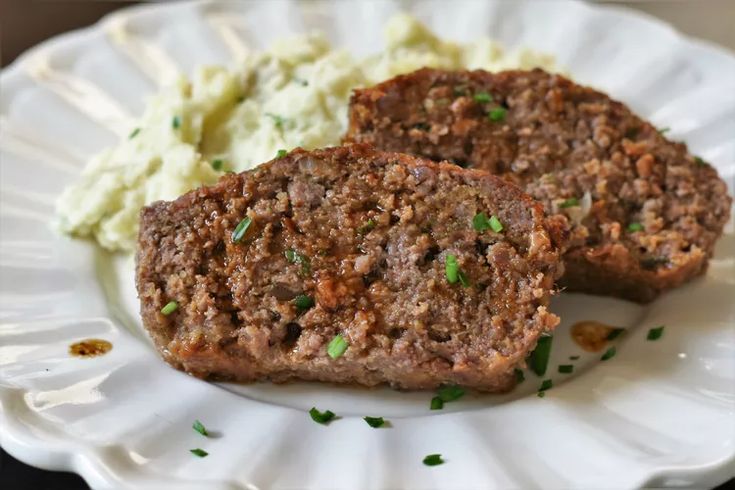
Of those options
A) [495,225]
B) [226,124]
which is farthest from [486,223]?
[226,124]

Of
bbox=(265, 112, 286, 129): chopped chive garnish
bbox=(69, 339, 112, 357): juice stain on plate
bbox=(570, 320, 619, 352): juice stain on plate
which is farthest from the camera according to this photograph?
bbox=(265, 112, 286, 129): chopped chive garnish

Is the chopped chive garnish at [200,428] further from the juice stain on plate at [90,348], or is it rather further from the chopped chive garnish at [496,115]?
the chopped chive garnish at [496,115]

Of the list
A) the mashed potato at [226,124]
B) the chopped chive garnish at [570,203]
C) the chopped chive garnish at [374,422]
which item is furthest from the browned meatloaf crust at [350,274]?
the mashed potato at [226,124]

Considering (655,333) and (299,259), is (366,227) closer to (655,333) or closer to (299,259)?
(299,259)

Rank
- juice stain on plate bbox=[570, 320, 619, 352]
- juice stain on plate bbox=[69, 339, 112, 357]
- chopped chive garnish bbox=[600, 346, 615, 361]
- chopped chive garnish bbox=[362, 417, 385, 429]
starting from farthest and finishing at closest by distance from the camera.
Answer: juice stain on plate bbox=[570, 320, 619, 352] → chopped chive garnish bbox=[600, 346, 615, 361] → juice stain on plate bbox=[69, 339, 112, 357] → chopped chive garnish bbox=[362, 417, 385, 429]

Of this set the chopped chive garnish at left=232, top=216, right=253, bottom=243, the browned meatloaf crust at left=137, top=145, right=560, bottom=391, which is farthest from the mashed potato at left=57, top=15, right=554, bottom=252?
the chopped chive garnish at left=232, top=216, right=253, bottom=243

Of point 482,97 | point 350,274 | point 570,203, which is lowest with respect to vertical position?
point 350,274

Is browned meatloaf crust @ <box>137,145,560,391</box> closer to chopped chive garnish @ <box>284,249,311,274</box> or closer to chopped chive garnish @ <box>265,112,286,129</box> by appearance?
chopped chive garnish @ <box>284,249,311,274</box>
